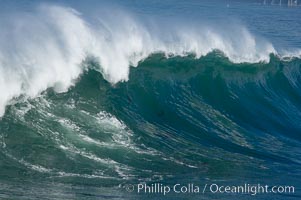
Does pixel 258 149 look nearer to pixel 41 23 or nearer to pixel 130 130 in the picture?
pixel 130 130

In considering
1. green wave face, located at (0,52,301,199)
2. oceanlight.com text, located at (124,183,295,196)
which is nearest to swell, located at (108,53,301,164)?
green wave face, located at (0,52,301,199)

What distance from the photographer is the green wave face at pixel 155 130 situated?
1290cm

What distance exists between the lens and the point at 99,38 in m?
19.8

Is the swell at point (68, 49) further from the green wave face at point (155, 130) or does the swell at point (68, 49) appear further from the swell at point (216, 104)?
the swell at point (216, 104)

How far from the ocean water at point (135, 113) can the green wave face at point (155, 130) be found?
32 mm

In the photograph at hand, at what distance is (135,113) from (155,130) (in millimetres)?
1043

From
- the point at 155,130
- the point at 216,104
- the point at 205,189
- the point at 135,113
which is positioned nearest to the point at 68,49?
the point at 135,113

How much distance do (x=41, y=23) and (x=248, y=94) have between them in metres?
6.76

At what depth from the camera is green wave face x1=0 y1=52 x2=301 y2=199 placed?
12.9 metres

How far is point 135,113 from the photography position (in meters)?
17.3

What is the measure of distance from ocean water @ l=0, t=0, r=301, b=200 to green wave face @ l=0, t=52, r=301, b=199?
0.03m

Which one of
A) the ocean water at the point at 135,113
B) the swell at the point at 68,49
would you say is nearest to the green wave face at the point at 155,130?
the ocean water at the point at 135,113

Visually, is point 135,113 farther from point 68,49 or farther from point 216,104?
point 216,104

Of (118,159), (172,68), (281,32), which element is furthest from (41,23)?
(281,32)
